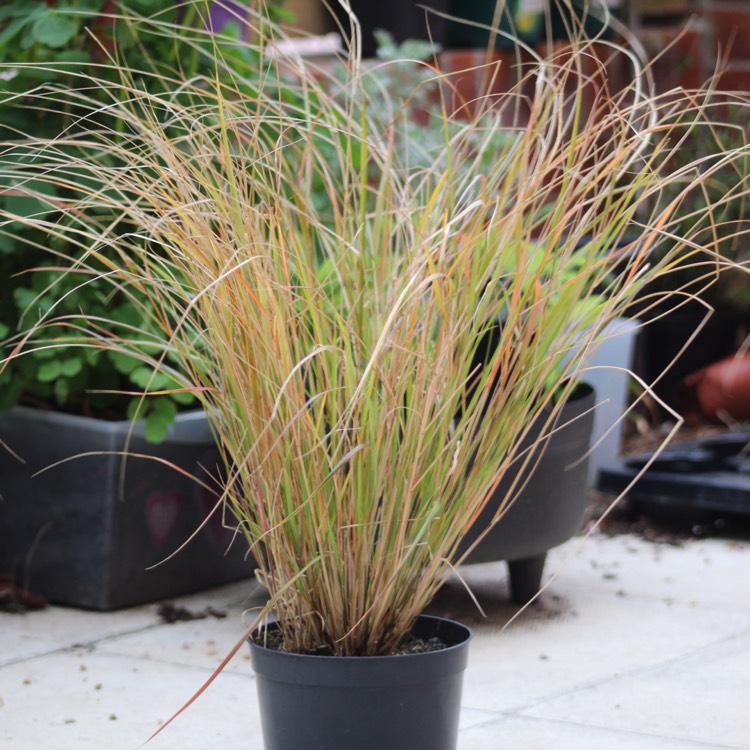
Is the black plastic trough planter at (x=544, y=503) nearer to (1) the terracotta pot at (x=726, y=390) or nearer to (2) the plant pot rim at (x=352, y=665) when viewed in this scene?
(2) the plant pot rim at (x=352, y=665)

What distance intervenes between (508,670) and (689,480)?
4.11 ft

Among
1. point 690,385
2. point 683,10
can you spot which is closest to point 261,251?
point 690,385

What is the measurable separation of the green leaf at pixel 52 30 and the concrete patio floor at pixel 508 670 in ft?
3.67

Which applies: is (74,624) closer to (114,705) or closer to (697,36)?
(114,705)

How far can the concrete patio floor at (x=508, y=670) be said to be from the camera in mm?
1809

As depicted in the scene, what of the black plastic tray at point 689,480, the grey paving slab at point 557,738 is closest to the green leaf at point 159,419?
the grey paving slab at point 557,738

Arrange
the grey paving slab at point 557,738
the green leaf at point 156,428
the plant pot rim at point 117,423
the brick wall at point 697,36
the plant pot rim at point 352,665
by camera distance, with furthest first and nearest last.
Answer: the brick wall at point 697,36 → the plant pot rim at point 117,423 → the green leaf at point 156,428 → the grey paving slab at point 557,738 → the plant pot rim at point 352,665

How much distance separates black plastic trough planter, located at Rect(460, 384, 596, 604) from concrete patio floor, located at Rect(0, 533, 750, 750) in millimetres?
167

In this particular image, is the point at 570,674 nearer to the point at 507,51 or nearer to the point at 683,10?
the point at 507,51

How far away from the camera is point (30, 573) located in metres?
2.55

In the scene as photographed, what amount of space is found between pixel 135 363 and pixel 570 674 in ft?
3.26

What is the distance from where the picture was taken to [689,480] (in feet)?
10.5

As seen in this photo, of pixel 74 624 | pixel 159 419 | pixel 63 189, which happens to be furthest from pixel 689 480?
pixel 63 189

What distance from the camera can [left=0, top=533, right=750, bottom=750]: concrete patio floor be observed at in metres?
1.81
